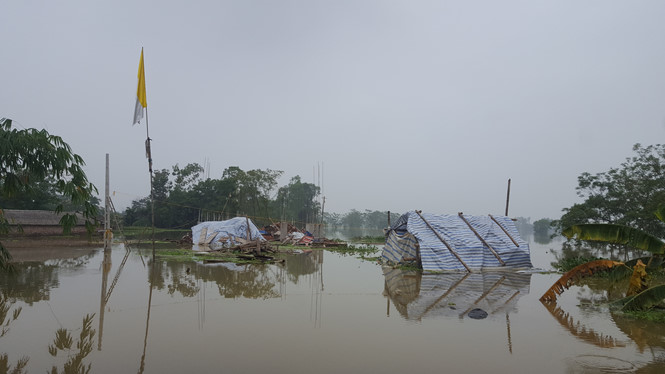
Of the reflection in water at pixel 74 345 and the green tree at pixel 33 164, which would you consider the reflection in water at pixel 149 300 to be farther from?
the green tree at pixel 33 164

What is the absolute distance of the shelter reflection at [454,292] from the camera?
855cm

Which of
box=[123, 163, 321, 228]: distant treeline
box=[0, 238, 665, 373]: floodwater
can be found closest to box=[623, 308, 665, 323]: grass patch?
box=[0, 238, 665, 373]: floodwater

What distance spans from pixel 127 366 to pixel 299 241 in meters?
24.1

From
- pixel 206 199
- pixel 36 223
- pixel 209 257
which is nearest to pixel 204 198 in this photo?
pixel 206 199

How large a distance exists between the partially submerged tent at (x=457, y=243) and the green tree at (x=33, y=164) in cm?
1244

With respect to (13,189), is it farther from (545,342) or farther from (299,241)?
(299,241)

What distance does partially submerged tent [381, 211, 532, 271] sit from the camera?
1520 centimetres

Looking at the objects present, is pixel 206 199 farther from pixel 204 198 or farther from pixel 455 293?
pixel 455 293

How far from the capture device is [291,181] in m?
73.3

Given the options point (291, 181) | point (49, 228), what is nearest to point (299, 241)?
point (49, 228)

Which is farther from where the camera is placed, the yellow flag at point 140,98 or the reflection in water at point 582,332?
the yellow flag at point 140,98

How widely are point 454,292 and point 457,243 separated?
17.5 feet

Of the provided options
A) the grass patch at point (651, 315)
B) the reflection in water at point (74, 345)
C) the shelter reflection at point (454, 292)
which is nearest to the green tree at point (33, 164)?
the reflection in water at point (74, 345)

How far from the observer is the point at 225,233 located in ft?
84.2
